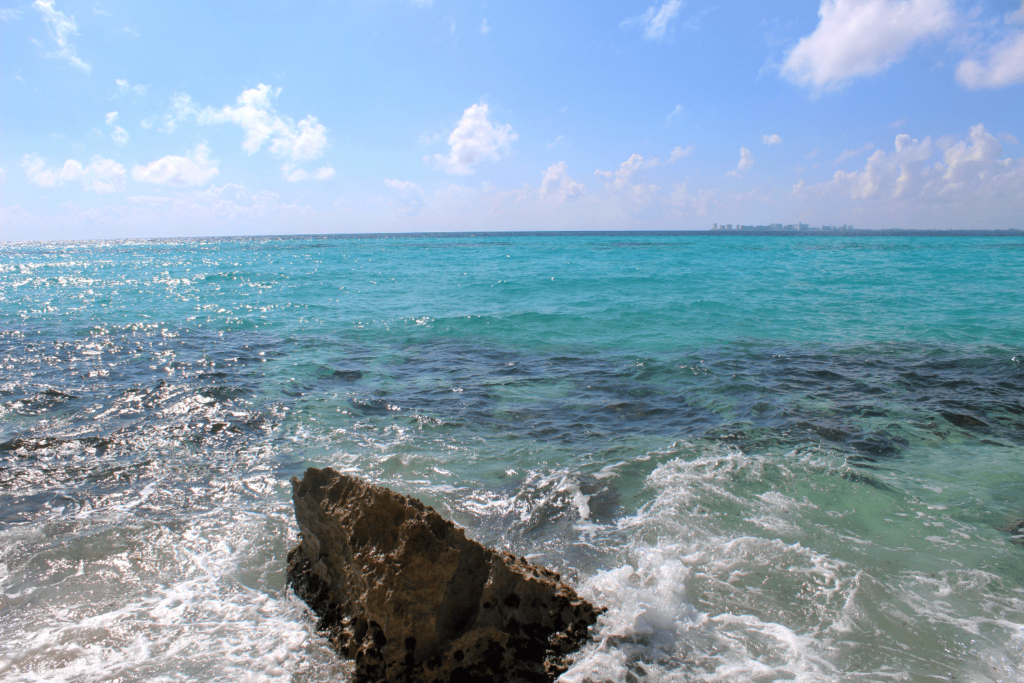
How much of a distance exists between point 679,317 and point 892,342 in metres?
5.49

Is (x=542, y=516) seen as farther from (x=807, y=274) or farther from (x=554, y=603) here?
(x=807, y=274)

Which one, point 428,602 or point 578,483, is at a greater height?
point 428,602

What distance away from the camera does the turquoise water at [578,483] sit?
3.73m

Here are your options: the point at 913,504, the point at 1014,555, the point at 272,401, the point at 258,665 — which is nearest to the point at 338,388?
the point at 272,401

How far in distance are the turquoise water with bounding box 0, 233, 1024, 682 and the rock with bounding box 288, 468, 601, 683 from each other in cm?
28

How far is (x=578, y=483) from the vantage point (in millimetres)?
5992

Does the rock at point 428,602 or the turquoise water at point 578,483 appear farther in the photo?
the turquoise water at point 578,483

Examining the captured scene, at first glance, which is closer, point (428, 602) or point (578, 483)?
point (428, 602)

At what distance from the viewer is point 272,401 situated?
880 cm

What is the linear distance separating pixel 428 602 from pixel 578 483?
301 cm

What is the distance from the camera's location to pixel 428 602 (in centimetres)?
325

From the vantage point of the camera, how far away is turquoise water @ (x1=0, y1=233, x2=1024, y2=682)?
3729 mm

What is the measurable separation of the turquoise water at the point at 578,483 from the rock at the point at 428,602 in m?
0.28

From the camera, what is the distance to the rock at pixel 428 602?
3.20 m
